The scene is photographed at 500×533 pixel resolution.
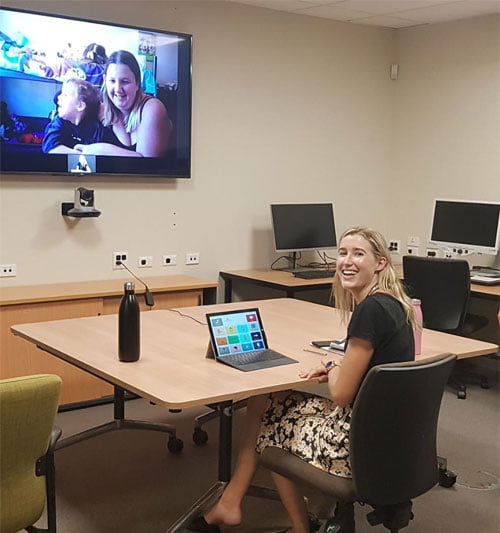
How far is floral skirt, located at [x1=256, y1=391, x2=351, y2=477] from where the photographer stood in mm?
2480

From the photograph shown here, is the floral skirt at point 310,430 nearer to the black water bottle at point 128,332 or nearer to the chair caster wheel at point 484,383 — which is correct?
the black water bottle at point 128,332

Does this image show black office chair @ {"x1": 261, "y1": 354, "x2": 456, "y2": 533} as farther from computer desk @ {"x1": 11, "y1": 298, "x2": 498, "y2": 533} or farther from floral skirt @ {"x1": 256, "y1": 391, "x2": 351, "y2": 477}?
computer desk @ {"x1": 11, "y1": 298, "x2": 498, "y2": 533}

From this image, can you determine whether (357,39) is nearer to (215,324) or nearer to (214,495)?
(215,324)

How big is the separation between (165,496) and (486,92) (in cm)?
392

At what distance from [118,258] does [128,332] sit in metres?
2.31

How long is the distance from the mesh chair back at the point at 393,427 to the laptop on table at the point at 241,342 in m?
0.57

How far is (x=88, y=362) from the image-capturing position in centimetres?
277

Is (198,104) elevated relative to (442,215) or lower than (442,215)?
elevated

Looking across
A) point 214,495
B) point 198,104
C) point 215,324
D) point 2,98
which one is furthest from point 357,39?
point 214,495

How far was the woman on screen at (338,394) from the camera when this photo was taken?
243 cm

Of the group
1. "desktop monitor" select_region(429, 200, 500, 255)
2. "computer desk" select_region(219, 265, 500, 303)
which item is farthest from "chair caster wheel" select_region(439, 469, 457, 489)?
"desktop monitor" select_region(429, 200, 500, 255)

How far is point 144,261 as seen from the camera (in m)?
5.14

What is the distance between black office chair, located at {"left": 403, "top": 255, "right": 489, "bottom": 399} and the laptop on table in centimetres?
197

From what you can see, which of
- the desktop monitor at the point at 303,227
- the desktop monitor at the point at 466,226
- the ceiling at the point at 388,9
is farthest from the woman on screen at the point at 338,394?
the ceiling at the point at 388,9
